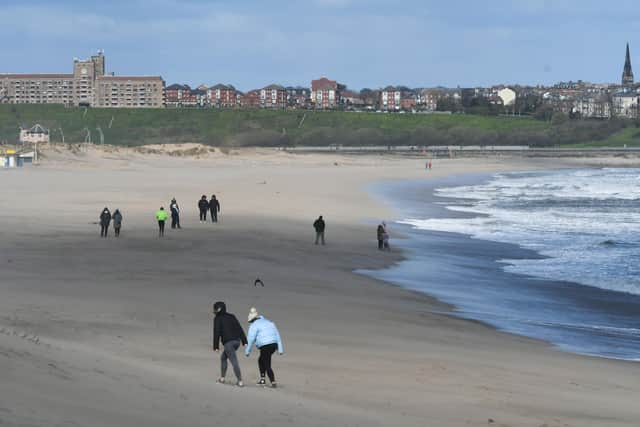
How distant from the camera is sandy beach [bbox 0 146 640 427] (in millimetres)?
11273

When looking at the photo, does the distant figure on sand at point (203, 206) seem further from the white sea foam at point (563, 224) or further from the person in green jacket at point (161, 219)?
the white sea foam at point (563, 224)

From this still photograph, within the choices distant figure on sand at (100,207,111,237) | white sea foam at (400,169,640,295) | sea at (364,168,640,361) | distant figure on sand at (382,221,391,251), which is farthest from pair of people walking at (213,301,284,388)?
distant figure on sand at (382,221,391,251)

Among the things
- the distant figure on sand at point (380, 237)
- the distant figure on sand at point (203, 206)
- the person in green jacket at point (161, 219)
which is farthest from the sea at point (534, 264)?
the person in green jacket at point (161, 219)

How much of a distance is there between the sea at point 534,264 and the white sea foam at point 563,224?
1.7 inches

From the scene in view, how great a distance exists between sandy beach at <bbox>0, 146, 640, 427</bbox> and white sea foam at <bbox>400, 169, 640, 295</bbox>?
18.0 feet

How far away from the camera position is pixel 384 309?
2148 cm

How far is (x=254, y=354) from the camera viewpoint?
15.3 m

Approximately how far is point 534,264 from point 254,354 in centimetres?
1788

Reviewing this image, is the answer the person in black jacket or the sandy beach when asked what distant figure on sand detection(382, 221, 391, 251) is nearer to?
the sandy beach

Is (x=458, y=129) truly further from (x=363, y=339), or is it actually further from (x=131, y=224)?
(x=363, y=339)

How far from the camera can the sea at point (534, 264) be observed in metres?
21.9

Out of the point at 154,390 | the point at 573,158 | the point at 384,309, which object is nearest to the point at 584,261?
the point at 384,309

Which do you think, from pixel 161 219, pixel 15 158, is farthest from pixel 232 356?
pixel 15 158

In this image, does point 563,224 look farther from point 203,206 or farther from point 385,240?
point 203,206
